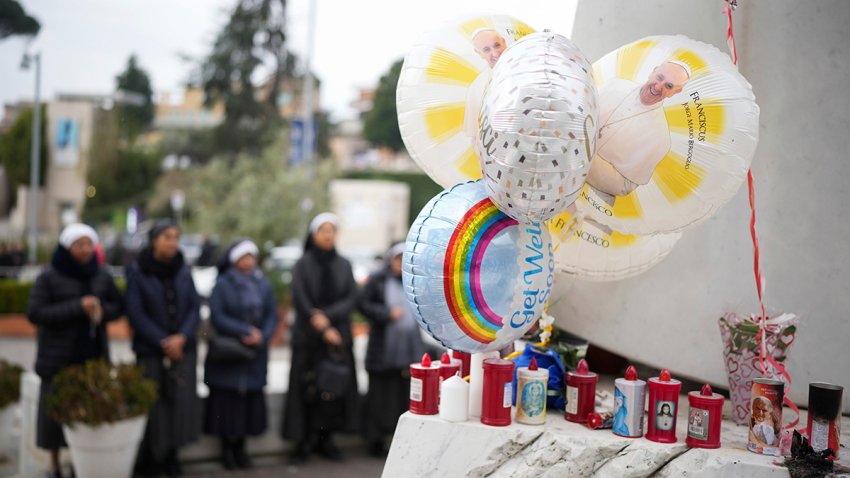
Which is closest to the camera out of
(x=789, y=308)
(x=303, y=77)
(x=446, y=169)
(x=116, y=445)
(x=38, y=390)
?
(x=446, y=169)

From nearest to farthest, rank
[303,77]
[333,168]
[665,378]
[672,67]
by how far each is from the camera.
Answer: [672,67], [665,378], [333,168], [303,77]

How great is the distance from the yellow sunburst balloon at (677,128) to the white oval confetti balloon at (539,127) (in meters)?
0.21

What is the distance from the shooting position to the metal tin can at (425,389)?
2.41m

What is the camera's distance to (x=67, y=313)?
4266mm

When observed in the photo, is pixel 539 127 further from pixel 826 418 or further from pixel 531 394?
pixel 826 418

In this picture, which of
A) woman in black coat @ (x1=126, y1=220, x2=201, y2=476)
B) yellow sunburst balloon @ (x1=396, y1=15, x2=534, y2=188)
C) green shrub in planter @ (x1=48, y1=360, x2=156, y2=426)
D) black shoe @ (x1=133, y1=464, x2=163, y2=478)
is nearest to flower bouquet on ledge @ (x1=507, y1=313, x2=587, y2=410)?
yellow sunburst balloon @ (x1=396, y1=15, x2=534, y2=188)

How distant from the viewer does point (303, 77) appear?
64.3 feet

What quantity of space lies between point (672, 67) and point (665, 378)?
0.94 metres

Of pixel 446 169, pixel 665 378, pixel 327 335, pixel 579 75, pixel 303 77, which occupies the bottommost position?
pixel 327 335

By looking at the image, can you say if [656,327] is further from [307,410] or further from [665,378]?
[307,410]

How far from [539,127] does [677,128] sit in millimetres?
530

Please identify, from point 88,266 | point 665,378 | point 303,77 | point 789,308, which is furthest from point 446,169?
point 303,77

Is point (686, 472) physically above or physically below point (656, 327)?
below

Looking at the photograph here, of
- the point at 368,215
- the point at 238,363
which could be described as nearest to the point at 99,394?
the point at 238,363
